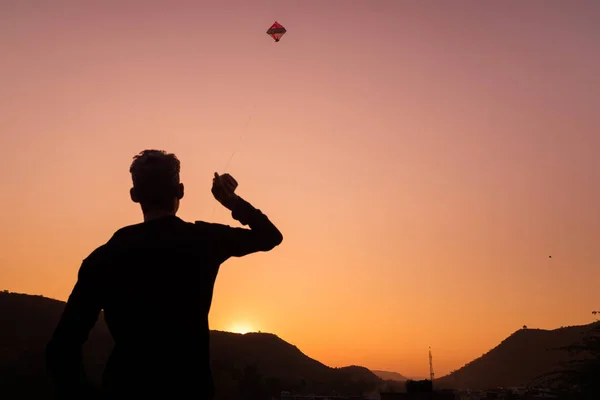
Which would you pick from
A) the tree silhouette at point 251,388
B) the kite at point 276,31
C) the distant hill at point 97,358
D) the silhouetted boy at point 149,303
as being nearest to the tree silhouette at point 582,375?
the kite at point 276,31

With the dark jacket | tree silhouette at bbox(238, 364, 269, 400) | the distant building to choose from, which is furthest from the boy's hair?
tree silhouette at bbox(238, 364, 269, 400)

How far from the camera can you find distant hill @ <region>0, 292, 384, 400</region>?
90.1 metres

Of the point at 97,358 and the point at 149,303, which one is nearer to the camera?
the point at 149,303

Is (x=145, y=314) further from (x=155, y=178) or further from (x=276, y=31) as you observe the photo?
(x=276, y=31)

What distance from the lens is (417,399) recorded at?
194ft

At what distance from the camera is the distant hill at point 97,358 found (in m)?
90.1

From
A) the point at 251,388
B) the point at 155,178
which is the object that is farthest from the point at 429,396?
the point at 251,388

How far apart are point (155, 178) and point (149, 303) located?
0.65 meters

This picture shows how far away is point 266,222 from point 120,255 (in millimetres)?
871

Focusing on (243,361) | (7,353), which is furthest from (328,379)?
(7,353)

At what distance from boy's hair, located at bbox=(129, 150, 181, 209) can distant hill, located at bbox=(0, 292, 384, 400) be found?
86.7 metres

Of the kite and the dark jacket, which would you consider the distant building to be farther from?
the dark jacket

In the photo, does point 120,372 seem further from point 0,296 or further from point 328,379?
point 328,379

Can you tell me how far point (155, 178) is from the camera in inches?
129
